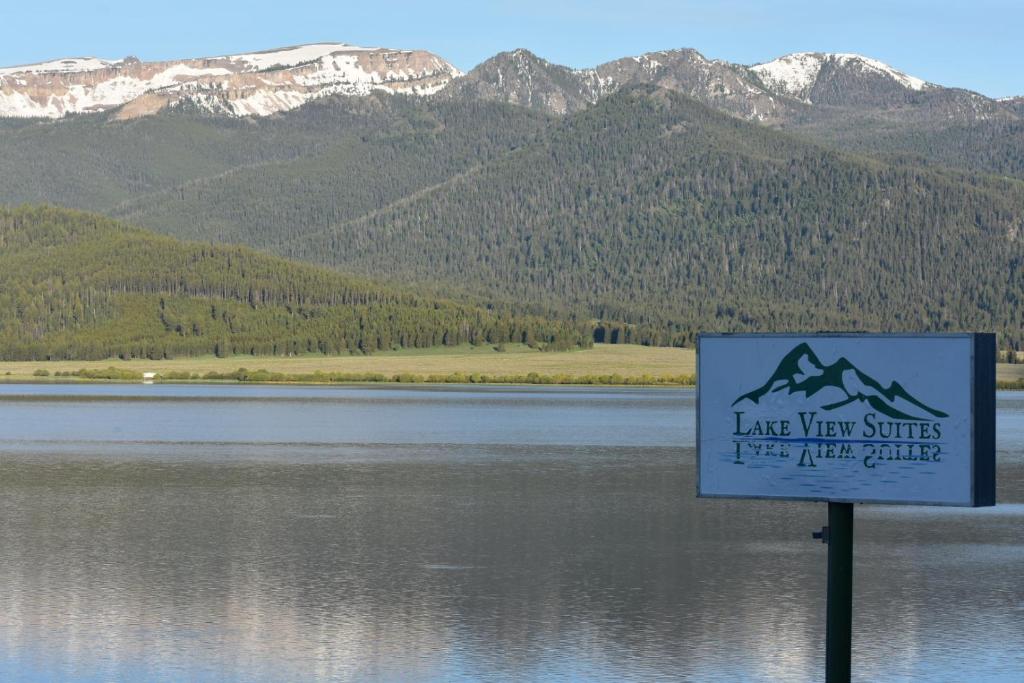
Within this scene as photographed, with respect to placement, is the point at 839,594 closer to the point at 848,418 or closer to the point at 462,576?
the point at 848,418

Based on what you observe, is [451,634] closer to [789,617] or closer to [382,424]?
[789,617]

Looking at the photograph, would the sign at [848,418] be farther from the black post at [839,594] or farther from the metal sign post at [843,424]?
the black post at [839,594]

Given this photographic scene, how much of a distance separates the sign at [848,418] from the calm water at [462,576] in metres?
5.17

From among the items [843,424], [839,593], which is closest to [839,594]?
[839,593]

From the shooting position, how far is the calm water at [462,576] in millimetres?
21078

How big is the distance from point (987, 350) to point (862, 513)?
28.0m

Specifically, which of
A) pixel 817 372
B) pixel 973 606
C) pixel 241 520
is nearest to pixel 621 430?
pixel 241 520

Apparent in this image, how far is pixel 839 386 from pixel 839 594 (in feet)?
6.77

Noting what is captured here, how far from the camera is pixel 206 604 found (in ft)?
83.3

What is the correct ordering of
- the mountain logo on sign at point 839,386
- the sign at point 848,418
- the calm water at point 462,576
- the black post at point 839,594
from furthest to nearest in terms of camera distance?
the calm water at point 462,576 < the black post at point 839,594 < the mountain logo on sign at point 839,386 < the sign at point 848,418

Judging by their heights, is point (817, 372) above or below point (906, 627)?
above

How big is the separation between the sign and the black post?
596 mm

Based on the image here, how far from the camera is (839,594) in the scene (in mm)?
15734

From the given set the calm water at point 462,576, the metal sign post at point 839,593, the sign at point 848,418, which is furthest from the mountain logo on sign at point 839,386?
the calm water at point 462,576
